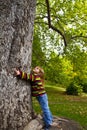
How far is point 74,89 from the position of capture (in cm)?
4125

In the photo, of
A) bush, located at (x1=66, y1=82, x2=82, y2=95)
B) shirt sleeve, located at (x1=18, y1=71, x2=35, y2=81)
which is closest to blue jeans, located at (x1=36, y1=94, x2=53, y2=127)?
shirt sleeve, located at (x1=18, y1=71, x2=35, y2=81)

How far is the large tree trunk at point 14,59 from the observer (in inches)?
311

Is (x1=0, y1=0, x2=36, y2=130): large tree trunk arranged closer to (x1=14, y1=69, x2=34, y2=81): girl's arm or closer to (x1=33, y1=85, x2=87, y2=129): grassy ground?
(x1=14, y1=69, x2=34, y2=81): girl's arm

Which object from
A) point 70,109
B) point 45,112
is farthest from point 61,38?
point 45,112

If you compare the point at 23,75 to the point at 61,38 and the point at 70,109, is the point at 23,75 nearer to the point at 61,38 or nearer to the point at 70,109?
the point at 70,109

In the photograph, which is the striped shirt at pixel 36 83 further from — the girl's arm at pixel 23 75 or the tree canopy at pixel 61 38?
the tree canopy at pixel 61 38

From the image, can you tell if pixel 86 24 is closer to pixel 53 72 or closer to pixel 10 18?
pixel 53 72

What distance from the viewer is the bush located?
41.2 metres

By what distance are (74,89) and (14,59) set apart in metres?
33.6

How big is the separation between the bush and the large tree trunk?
3304 cm

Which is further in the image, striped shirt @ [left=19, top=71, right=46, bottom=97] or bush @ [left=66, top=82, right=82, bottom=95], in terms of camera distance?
bush @ [left=66, top=82, right=82, bottom=95]

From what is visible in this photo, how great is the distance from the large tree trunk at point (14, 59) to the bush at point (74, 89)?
3304 centimetres

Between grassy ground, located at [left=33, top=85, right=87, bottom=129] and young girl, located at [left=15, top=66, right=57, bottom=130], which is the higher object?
young girl, located at [left=15, top=66, right=57, bottom=130]

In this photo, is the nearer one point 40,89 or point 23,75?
point 23,75
